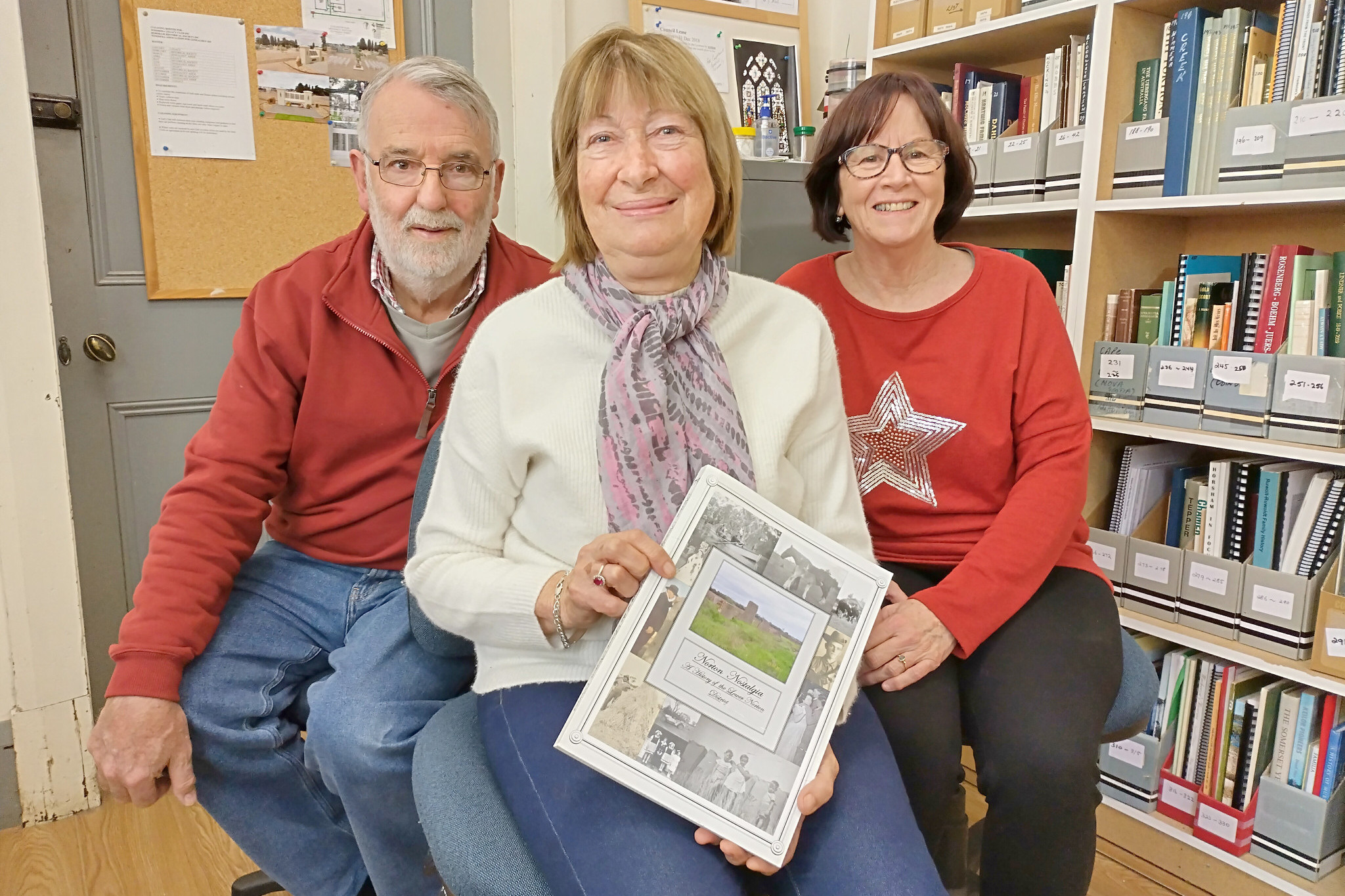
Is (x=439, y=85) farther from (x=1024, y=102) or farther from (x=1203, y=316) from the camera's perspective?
(x=1203, y=316)

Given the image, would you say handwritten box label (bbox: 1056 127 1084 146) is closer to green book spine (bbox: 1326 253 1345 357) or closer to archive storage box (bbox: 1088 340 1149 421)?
archive storage box (bbox: 1088 340 1149 421)

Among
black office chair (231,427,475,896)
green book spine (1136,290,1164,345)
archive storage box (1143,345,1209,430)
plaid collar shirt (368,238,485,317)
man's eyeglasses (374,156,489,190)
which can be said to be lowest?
black office chair (231,427,475,896)

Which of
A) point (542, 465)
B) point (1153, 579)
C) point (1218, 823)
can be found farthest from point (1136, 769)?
point (542, 465)

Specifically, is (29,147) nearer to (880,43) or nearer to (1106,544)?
(880,43)

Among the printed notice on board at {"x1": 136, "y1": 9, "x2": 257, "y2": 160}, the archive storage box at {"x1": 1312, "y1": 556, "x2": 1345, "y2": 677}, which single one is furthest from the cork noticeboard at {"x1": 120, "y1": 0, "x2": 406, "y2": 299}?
the archive storage box at {"x1": 1312, "y1": 556, "x2": 1345, "y2": 677}

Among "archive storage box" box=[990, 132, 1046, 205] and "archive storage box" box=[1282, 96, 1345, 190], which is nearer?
"archive storage box" box=[1282, 96, 1345, 190]

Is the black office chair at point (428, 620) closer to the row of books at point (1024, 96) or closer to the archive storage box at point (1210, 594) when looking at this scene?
the archive storage box at point (1210, 594)

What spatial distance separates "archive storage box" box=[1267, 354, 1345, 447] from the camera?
65.9 inches

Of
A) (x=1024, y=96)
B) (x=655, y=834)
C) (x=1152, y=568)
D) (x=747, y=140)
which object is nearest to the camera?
(x=655, y=834)

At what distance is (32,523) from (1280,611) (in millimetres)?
2530

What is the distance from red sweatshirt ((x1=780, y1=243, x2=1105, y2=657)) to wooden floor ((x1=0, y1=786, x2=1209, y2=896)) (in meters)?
0.92

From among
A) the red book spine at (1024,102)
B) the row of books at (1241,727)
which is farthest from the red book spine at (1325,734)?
the red book spine at (1024,102)

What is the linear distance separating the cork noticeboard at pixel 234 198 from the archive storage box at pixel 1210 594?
6.97 ft

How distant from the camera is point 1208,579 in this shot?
1.89m
